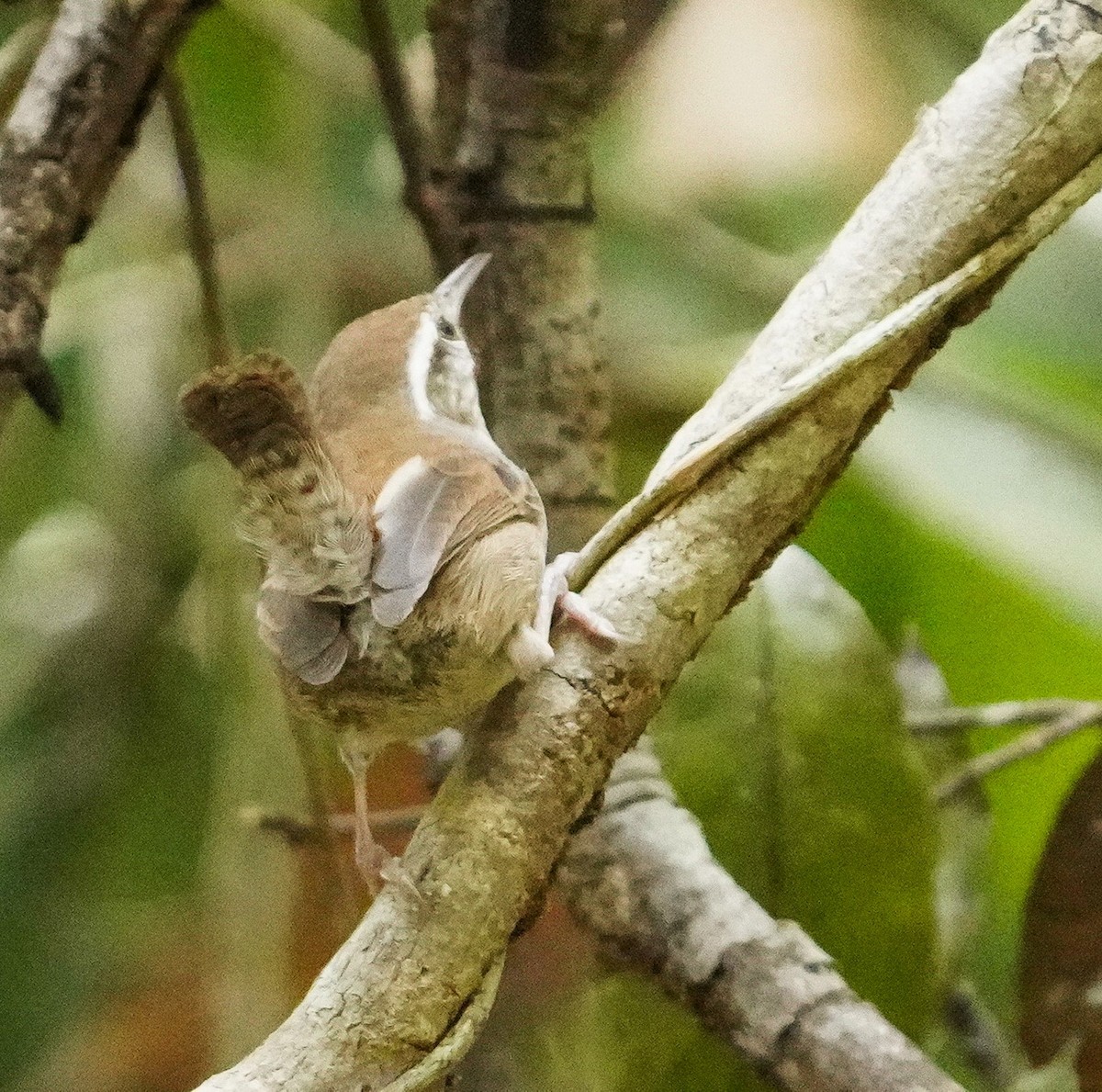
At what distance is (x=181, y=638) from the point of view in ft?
5.52

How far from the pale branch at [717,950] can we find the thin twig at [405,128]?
0.56 metres

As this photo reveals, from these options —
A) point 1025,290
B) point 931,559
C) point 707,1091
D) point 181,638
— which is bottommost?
point 181,638

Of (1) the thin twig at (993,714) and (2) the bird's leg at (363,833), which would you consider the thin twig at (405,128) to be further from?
(1) the thin twig at (993,714)

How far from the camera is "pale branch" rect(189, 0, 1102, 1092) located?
0.80 metres

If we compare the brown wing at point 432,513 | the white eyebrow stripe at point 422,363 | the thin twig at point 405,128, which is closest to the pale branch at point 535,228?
the thin twig at point 405,128

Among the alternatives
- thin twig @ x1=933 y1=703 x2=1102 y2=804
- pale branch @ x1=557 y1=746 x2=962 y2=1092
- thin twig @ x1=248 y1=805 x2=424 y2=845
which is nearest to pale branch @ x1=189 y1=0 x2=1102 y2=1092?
pale branch @ x1=557 y1=746 x2=962 y2=1092

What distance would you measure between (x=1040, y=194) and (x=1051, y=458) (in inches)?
24.6

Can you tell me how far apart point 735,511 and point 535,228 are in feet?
1.68

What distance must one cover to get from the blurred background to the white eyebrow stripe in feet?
0.91

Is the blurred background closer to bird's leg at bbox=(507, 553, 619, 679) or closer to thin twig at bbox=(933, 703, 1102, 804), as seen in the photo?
thin twig at bbox=(933, 703, 1102, 804)

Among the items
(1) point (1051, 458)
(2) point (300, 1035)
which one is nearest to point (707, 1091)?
(2) point (300, 1035)

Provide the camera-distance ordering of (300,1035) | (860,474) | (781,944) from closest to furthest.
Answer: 1. (300,1035)
2. (781,944)
3. (860,474)

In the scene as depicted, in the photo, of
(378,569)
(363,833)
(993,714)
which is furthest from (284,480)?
(993,714)

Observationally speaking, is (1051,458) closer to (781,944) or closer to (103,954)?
(781,944)
